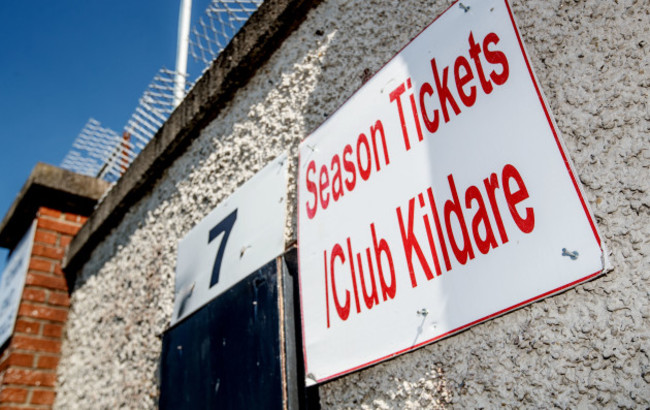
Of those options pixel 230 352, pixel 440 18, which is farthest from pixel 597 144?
pixel 230 352

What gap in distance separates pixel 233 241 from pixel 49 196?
73.3 inches

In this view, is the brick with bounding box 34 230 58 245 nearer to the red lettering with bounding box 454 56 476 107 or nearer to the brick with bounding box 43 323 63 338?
the brick with bounding box 43 323 63 338

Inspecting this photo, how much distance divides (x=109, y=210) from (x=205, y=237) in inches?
43.4

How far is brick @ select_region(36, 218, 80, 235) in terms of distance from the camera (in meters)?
3.11

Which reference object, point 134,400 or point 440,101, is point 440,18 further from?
point 134,400

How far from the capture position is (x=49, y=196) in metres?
3.13

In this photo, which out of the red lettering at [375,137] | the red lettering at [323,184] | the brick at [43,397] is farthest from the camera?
the brick at [43,397]

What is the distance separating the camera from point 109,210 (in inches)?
112

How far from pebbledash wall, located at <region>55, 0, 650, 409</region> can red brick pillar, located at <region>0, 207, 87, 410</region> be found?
90 mm

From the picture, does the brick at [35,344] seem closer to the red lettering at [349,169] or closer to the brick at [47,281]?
the brick at [47,281]

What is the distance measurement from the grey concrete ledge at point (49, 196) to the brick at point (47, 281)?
16.4 inches

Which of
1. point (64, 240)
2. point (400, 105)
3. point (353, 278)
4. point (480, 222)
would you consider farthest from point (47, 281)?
point (480, 222)

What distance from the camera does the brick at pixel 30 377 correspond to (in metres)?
2.55

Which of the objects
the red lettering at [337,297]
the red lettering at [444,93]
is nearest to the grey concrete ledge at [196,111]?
the red lettering at [444,93]
